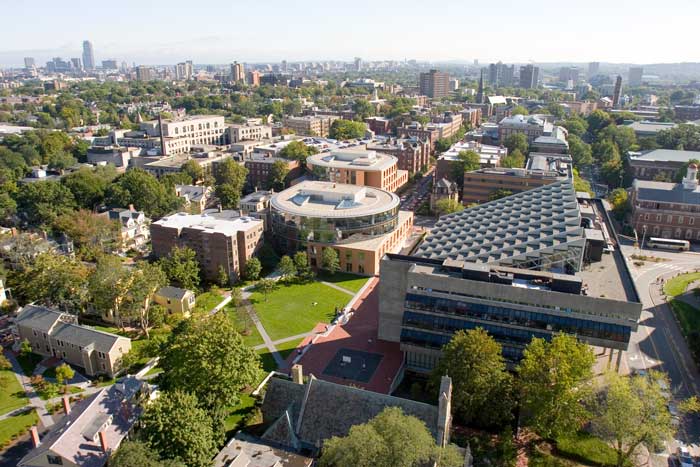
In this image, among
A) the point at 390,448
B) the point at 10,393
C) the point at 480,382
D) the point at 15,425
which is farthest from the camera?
the point at 10,393

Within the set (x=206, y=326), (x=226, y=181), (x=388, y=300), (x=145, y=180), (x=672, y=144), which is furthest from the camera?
(x=672, y=144)

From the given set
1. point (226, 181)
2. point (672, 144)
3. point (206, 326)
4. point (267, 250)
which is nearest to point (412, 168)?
point (226, 181)

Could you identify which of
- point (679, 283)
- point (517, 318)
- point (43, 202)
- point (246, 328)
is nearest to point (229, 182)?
point (43, 202)

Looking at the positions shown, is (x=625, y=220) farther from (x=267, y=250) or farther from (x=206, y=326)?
(x=206, y=326)

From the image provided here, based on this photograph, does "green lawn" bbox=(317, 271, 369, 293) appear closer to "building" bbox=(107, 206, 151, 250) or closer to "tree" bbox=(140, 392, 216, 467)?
"building" bbox=(107, 206, 151, 250)

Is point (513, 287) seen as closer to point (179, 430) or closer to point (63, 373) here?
point (179, 430)
